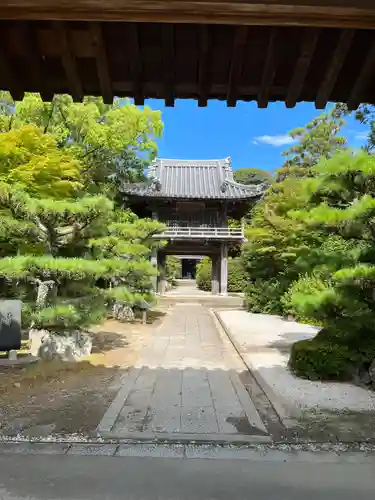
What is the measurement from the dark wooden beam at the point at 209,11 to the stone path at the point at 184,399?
343 centimetres

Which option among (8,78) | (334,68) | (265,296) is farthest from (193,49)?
(265,296)

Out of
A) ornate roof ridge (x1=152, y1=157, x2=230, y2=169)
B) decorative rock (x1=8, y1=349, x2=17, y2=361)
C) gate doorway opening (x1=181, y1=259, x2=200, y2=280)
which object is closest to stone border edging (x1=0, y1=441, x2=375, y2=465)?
decorative rock (x1=8, y1=349, x2=17, y2=361)

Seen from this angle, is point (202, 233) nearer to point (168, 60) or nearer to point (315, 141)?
point (315, 141)

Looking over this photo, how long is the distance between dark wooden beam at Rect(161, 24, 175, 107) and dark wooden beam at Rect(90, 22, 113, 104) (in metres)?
0.34

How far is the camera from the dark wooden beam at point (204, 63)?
2348 mm

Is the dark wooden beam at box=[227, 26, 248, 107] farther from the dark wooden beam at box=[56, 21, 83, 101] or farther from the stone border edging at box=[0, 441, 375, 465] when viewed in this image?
the stone border edging at box=[0, 441, 375, 465]

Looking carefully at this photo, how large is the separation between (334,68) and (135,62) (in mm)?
1157

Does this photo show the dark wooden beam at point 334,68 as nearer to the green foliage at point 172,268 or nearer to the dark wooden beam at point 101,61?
the dark wooden beam at point 101,61

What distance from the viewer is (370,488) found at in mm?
3014

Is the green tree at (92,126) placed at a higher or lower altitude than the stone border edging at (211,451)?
higher

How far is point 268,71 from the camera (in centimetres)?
265

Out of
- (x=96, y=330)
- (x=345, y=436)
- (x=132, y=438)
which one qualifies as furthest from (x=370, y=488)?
(x=96, y=330)

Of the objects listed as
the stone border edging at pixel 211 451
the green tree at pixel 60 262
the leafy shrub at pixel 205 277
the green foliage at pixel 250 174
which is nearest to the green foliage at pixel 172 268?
the leafy shrub at pixel 205 277

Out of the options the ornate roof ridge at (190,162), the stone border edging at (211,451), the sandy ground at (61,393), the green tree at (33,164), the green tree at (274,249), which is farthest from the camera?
the ornate roof ridge at (190,162)
